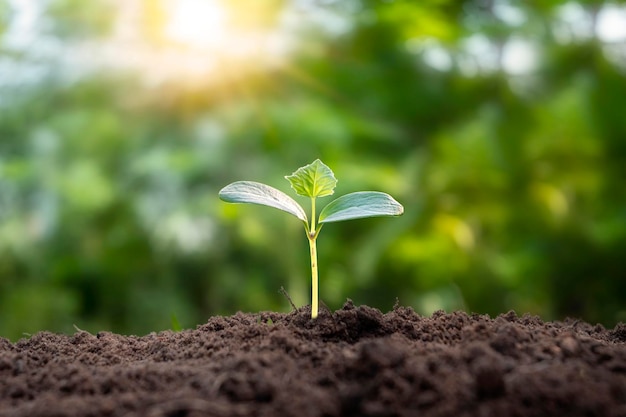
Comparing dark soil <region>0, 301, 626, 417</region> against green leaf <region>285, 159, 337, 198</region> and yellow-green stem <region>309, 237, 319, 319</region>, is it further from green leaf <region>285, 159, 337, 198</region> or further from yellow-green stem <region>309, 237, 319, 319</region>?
green leaf <region>285, 159, 337, 198</region>

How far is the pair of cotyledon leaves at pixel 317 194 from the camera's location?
92 cm

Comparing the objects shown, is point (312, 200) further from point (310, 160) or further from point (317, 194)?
point (310, 160)

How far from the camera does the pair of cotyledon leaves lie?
92 cm

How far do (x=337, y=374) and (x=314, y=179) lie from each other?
0.36 metres

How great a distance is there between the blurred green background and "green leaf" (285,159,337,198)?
1.91m

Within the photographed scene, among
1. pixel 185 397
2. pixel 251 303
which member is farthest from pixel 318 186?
pixel 251 303

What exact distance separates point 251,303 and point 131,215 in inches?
31.1

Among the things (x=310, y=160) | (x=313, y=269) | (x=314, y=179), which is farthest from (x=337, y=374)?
(x=310, y=160)

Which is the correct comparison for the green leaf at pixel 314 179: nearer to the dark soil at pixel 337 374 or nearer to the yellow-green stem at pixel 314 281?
the yellow-green stem at pixel 314 281

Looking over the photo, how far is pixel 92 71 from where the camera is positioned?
10.9 ft

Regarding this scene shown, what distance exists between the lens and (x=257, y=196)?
3.12 feet

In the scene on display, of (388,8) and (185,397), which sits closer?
(185,397)

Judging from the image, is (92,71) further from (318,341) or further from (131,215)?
(318,341)

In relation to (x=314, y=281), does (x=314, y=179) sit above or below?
above
